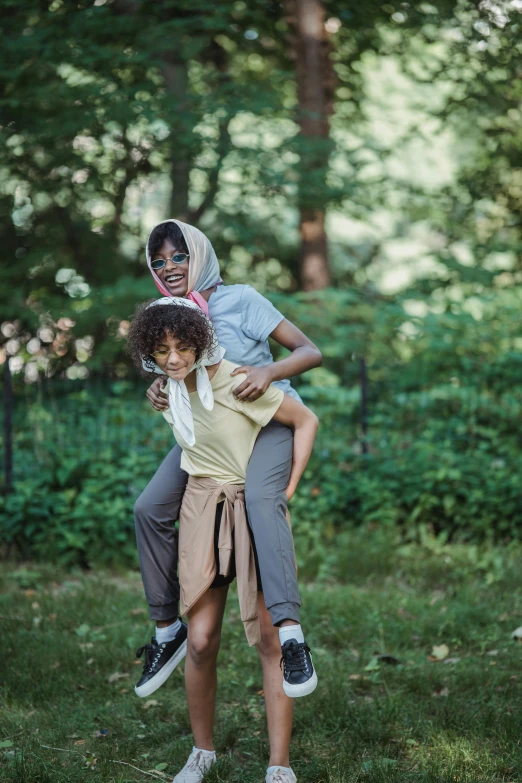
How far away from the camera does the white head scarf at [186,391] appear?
277 cm

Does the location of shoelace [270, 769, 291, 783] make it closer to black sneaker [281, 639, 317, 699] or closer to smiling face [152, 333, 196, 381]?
black sneaker [281, 639, 317, 699]

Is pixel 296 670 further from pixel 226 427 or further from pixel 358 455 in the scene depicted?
pixel 358 455

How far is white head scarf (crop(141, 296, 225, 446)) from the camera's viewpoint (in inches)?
109

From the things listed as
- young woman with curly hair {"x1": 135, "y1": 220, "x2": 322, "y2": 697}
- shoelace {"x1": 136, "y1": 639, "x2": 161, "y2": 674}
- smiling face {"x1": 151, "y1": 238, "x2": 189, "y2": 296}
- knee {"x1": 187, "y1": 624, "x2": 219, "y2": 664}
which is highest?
smiling face {"x1": 151, "y1": 238, "x2": 189, "y2": 296}

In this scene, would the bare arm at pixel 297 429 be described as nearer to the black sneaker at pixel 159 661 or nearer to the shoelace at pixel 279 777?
the black sneaker at pixel 159 661

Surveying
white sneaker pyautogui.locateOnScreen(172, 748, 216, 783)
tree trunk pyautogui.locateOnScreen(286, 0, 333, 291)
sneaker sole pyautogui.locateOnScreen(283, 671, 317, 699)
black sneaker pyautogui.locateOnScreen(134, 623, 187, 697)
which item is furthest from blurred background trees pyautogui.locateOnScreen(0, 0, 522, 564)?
sneaker sole pyautogui.locateOnScreen(283, 671, 317, 699)

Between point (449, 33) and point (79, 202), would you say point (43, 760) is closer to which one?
point (79, 202)

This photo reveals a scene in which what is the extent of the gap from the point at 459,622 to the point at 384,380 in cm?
383

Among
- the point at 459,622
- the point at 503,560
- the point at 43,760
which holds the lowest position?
A: the point at 503,560

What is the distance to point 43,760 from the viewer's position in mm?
3207

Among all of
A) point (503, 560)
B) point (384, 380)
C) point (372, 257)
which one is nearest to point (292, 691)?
point (503, 560)

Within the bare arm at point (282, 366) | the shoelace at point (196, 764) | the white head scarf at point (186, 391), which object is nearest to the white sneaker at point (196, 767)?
the shoelace at point (196, 764)

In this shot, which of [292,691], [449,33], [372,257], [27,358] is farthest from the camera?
[372,257]

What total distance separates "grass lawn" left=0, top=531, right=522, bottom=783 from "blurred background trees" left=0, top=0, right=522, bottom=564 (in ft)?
3.33
